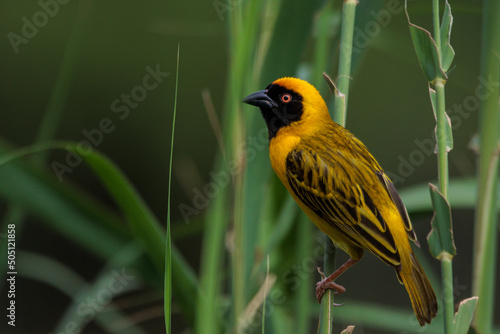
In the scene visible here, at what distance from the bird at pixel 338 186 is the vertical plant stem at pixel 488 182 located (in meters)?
0.15

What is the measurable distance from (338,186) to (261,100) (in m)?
0.41

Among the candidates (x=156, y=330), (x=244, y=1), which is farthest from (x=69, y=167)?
(x=156, y=330)

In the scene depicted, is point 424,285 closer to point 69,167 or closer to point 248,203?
point 248,203

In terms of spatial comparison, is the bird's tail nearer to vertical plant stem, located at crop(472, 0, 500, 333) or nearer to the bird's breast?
vertical plant stem, located at crop(472, 0, 500, 333)

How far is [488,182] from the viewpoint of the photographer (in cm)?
188

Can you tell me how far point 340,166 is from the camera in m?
2.10

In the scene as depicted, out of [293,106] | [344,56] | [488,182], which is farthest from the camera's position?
[293,106]

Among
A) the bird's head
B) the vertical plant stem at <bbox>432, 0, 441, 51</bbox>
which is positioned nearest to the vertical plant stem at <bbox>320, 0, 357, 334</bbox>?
the vertical plant stem at <bbox>432, 0, 441, 51</bbox>

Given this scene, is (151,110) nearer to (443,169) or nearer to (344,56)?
(344,56)

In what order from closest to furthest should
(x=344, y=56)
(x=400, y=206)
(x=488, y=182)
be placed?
(x=344, y=56), (x=488, y=182), (x=400, y=206)

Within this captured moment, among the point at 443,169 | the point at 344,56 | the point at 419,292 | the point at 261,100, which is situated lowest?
the point at 419,292

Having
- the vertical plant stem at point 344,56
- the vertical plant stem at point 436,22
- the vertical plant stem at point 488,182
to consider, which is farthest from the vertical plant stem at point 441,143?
the vertical plant stem at point 488,182

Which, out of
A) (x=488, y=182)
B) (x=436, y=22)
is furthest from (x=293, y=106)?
(x=436, y=22)

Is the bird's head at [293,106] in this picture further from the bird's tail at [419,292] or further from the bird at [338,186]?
the bird's tail at [419,292]
